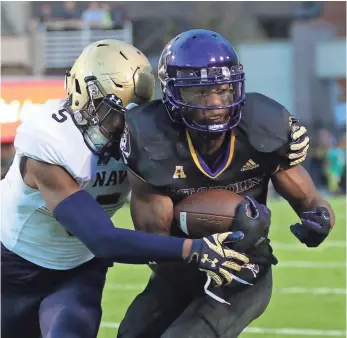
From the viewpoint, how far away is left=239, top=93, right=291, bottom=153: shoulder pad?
2637mm

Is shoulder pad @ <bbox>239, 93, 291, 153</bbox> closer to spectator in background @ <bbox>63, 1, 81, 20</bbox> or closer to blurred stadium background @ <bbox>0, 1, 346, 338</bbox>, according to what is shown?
blurred stadium background @ <bbox>0, 1, 346, 338</bbox>

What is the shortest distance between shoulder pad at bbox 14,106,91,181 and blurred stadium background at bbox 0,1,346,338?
210 cm

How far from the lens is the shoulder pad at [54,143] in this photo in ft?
8.98

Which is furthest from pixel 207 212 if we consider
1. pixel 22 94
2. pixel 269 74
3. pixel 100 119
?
pixel 269 74

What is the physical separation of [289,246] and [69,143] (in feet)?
17.7

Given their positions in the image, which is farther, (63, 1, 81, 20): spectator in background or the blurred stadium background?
(63, 1, 81, 20): spectator in background

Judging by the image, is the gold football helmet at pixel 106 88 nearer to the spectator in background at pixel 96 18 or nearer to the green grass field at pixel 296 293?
the green grass field at pixel 296 293

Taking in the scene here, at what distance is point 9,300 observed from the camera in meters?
3.12

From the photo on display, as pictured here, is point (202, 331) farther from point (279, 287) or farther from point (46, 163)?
point (279, 287)

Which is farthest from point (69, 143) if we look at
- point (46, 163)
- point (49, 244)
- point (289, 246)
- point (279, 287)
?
point (289, 246)

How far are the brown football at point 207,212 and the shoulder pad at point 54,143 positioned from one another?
389 mm

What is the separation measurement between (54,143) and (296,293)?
135 inches

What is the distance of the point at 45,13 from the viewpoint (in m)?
17.9

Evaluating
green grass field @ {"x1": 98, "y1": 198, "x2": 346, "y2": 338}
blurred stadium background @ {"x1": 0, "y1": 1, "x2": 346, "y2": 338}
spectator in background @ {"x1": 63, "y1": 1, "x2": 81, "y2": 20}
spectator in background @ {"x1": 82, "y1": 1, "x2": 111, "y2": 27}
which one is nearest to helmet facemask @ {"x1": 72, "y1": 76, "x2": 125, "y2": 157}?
green grass field @ {"x1": 98, "y1": 198, "x2": 346, "y2": 338}
